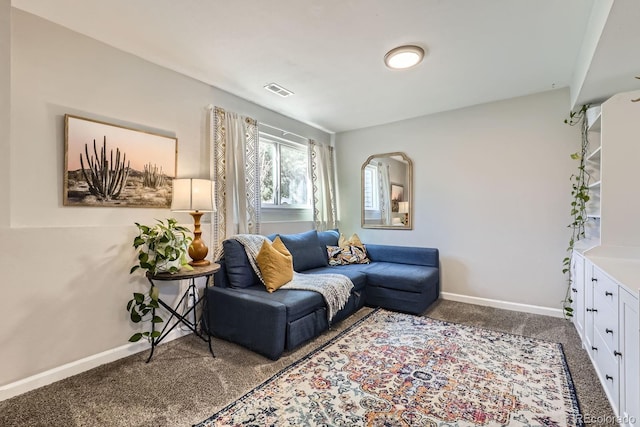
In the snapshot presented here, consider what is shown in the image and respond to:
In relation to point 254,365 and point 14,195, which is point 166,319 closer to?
point 254,365

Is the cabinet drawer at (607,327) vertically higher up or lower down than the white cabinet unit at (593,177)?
lower down

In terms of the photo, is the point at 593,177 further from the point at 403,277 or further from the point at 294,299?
the point at 294,299

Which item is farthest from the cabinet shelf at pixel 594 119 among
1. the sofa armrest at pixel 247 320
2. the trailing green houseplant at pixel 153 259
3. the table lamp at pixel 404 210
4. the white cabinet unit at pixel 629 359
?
the trailing green houseplant at pixel 153 259

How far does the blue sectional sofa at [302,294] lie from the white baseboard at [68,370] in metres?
0.61

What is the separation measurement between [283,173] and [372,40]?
7.11 ft

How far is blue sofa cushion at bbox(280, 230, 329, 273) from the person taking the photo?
3.46 meters

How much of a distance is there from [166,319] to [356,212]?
3.06 metres

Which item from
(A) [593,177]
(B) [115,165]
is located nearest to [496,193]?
(A) [593,177]

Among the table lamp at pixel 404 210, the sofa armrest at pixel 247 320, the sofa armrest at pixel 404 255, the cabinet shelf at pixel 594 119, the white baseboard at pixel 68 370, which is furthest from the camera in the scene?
the table lamp at pixel 404 210

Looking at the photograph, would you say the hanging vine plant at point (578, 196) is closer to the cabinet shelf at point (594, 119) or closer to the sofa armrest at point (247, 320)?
the cabinet shelf at point (594, 119)

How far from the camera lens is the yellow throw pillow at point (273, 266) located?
2.75 m

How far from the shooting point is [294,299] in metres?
2.50

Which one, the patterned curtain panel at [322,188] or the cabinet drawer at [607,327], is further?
the patterned curtain panel at [322,188]

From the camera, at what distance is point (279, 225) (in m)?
3.91
